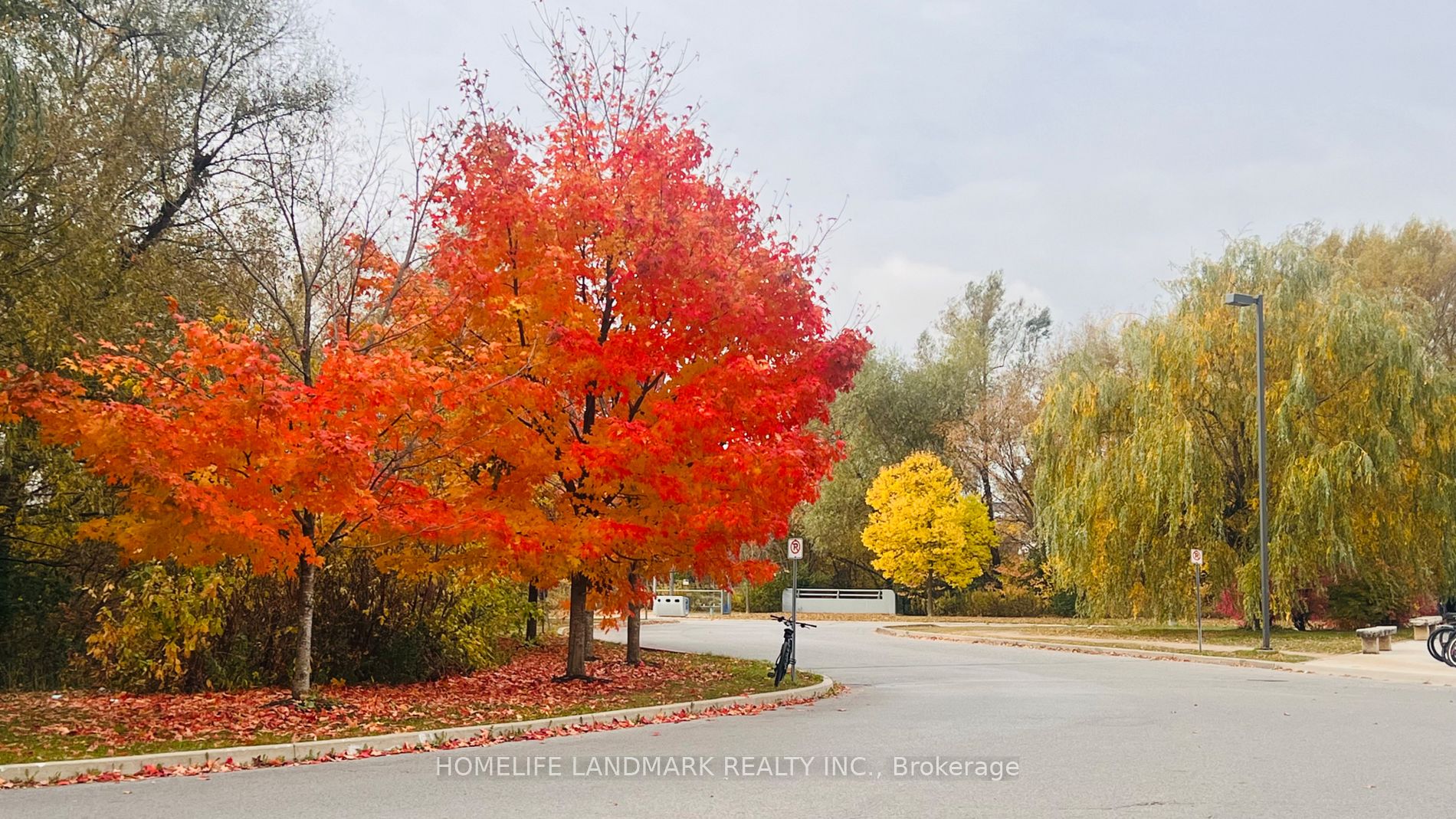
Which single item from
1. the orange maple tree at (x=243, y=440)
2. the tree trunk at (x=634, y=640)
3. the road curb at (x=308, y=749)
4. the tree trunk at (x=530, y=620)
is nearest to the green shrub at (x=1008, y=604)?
the tree trunk at (x=530, y=620)

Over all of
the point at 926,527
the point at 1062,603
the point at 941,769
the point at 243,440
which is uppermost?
the point at 243,440

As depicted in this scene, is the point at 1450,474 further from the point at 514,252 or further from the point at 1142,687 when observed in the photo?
the point at 514,252

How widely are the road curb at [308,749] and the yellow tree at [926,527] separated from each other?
33466 mm

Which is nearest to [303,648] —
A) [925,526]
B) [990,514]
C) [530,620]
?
[530,620]

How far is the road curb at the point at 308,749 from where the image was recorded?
381 inches

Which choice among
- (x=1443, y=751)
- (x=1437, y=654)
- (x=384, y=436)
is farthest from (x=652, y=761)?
(x=1437, y=654)

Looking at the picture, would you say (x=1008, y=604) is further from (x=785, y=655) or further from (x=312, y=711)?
(x=312, y=711)

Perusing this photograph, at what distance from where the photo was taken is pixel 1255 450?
32.2 metres

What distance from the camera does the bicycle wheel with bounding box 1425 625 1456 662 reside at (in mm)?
22078

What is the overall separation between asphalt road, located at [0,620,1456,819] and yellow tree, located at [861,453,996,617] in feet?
99.1

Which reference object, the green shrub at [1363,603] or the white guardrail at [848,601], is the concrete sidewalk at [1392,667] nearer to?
the green shrub at [1363,603]

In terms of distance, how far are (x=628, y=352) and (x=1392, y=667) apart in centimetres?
1556

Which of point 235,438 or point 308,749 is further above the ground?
point 235,438

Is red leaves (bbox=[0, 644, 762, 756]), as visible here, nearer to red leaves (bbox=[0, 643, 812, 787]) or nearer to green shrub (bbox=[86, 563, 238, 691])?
red leaves (bbox=[0, 643, 812, 787])
